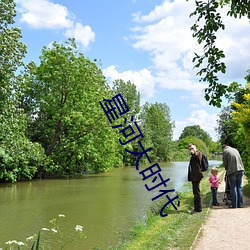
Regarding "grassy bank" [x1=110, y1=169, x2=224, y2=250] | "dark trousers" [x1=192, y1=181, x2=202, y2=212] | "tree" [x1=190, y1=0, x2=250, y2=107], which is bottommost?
"grassy bank" [x1=110, y1=169, x2=224, y2=250]

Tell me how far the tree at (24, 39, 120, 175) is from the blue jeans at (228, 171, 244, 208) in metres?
18.3

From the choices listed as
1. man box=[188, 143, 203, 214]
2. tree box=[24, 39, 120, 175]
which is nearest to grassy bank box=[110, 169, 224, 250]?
man box=[188, 143, 203, 214]

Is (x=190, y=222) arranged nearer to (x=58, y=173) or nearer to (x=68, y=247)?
(x=68, y=247)

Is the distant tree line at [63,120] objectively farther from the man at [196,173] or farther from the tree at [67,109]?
the man at [196,173]

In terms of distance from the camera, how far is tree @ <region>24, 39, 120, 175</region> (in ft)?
A: 90.4

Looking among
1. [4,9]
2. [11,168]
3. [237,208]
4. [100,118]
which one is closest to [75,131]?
[100,118]

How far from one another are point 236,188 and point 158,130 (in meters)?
63.0

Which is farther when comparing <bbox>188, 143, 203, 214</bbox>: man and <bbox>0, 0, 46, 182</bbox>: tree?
<bbox>0, 0, 46, 182</bbox>: tree

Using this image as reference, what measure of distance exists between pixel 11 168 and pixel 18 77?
280 inches

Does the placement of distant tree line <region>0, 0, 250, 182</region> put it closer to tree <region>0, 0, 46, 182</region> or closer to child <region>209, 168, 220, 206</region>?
tree <region>0, 0, 46, 182</region>

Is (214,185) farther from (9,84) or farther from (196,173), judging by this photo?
(9,84)

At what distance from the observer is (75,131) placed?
28266 millimetres

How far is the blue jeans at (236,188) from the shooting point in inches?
392

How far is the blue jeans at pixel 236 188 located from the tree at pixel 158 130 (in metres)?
55.3
